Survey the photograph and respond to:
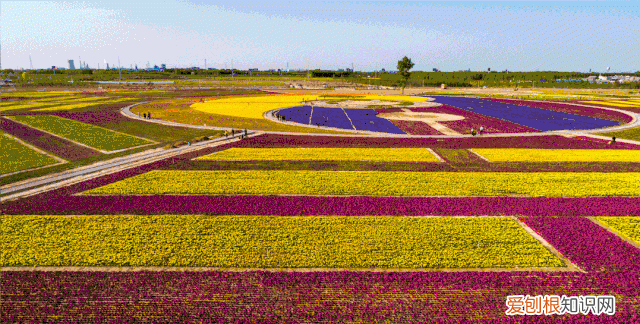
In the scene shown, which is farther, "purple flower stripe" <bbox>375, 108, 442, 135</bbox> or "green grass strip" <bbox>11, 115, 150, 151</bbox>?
"purple flower stripe" <bbox>375, 108, 442, 135</bbox>

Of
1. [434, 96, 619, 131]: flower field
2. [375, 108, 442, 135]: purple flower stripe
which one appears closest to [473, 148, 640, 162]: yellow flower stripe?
[375, 108, 442, 135]: purple flower stripe

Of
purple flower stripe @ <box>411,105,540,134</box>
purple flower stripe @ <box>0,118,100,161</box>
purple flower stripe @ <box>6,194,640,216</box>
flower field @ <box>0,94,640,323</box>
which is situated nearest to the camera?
flower field @ <box>0,94,640,323</box>

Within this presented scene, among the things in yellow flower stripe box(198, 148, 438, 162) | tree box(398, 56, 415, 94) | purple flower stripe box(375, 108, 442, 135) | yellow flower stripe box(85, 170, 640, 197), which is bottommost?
yellow flower stripe box(85, 170, 640, 197)

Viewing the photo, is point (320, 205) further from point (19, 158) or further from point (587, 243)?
point (19, 158)

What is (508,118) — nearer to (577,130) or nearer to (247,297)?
(577,130)

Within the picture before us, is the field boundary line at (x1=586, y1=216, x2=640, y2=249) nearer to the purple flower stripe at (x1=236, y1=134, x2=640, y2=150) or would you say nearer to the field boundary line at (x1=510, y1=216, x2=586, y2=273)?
the field boundary line at (x1=510, y1=216, x2=586, y2=273)

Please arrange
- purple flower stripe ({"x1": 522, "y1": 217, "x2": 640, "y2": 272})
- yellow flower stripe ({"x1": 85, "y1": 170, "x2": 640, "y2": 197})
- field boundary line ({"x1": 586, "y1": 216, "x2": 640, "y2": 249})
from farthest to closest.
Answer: yellow flower stripe ({"x1": 85, "y1": 170, "x2": 640, "y2": 197}) → field boundary line ({"x1": 586, "y1": 216, "x2": 640, "y2": 249}) → purple flower stripe ({"x1": 522, "y1": 217, "x2": 640, "y2": 272})

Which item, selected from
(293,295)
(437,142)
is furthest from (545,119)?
(293,295)
